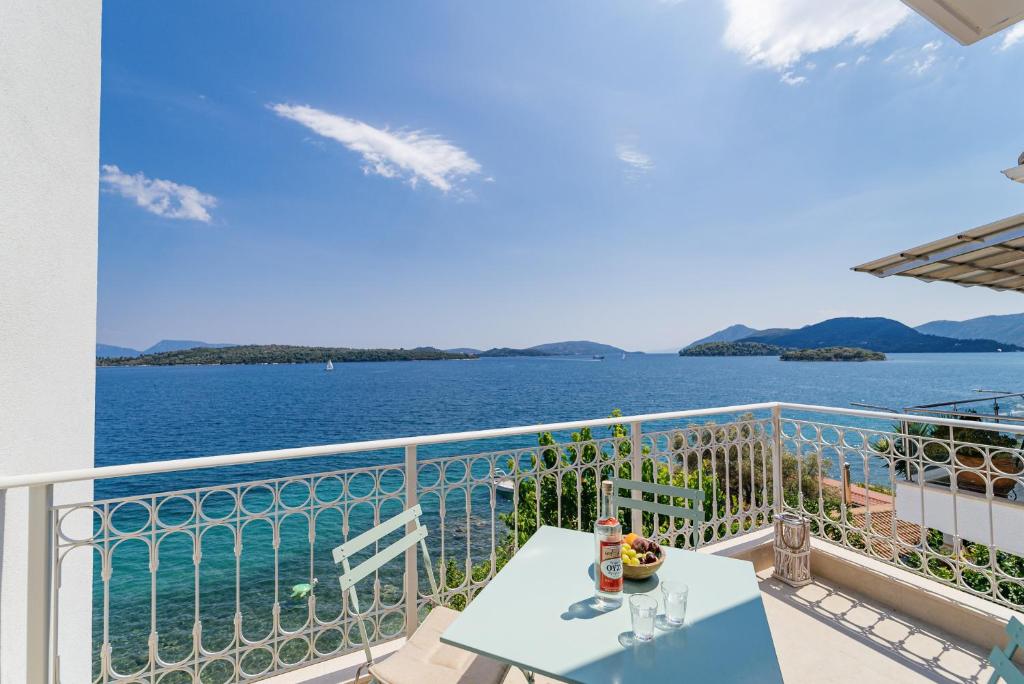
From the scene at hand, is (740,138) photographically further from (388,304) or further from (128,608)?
(388,304)

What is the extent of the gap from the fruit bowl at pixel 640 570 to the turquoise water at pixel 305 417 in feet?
6.78

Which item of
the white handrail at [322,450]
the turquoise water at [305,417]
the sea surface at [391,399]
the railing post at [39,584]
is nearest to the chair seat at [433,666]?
the white handrail at [322,450]

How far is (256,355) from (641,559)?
44.6 meters

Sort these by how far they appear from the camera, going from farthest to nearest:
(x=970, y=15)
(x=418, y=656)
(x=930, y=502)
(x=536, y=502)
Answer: (x=930, y=502), (x=536, y=502), (x=418, y=656), (x=970, y=15)

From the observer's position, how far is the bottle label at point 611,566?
1568 mm

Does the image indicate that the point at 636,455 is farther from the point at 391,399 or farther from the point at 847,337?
the point at 847,337

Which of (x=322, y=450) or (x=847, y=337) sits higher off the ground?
(x=847, y=337)

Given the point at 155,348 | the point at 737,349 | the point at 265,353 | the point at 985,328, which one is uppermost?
the point at 155,348

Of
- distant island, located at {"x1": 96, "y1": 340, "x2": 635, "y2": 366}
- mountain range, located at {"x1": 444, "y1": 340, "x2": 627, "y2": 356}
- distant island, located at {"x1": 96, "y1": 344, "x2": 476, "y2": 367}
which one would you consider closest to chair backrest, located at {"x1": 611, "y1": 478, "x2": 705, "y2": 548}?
distant island, located at {"x1": 96, "y1": 340, "x2": 635, "y2": 366}

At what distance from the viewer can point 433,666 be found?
1.75 metres

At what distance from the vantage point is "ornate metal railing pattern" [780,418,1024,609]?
268 cm

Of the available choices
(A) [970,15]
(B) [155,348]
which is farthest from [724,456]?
(B) [155,348]

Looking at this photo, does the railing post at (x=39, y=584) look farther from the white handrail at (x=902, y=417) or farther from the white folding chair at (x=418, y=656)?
the white handrail at (x=902, y=417)

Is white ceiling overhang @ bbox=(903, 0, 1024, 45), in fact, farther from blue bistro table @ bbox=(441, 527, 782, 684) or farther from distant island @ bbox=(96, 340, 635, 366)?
distant island @ bbox=(96, 340, 635, 366)
